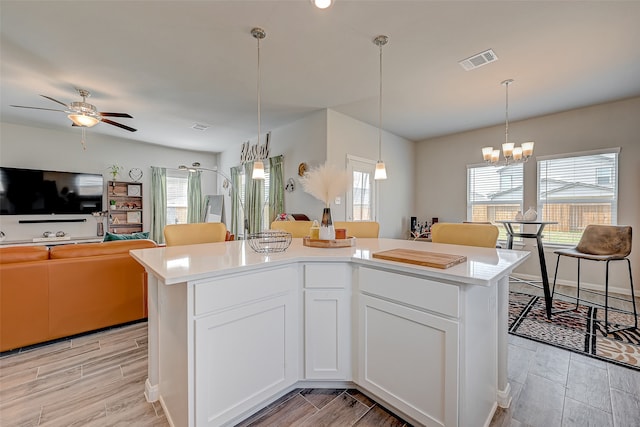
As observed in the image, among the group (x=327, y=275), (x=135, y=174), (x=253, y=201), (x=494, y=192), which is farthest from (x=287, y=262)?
(x=135, y=174)

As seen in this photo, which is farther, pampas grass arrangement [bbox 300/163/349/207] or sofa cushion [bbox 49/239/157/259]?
sofa cushion [bbox 49/239/157/259]

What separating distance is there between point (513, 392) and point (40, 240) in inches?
269

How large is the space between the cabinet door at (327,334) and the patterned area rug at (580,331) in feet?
6.31

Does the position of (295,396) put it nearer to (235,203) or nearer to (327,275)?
(327,275)

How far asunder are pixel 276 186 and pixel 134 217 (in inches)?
136

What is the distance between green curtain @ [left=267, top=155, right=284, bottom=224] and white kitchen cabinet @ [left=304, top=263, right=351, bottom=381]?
10.4 ft

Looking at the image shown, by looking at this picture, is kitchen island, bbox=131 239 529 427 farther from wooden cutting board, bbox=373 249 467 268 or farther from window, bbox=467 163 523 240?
window, bbox=467 163 523 240

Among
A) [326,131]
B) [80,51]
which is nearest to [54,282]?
[80,51]

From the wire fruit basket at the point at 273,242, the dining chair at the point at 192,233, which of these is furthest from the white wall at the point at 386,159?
the wire fruit basket at the point at 273,242

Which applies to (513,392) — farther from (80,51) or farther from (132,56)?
(80,51)

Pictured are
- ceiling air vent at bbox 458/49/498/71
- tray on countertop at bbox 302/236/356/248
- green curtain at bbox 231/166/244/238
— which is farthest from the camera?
green curtain at bbox 231/166/244/238

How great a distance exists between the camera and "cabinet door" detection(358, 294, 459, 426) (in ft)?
3.93

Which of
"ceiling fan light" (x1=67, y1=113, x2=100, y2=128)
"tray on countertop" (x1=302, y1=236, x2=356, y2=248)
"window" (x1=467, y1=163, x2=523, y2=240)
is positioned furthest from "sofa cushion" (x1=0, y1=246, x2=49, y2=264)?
"window" (x1=467, y1=163, x2=523, y2=240)

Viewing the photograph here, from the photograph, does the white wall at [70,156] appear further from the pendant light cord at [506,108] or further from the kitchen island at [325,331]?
the pendant light cord at [506,108]
